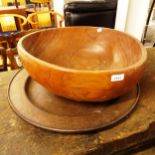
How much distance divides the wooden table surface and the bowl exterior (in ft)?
0.28

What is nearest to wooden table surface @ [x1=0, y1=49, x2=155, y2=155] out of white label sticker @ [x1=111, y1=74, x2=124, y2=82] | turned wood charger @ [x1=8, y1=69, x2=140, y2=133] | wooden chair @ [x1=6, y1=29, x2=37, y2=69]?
turned wood charger @ [x1=8, y1=69, x2=140, y2=133]

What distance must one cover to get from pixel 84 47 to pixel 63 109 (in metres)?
0.28

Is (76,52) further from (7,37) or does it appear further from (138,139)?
(7,37)

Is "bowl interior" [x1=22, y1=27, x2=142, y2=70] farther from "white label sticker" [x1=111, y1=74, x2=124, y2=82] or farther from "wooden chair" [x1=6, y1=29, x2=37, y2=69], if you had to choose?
"wooden chair" [x1=6, y1=29, x2=37, y2=69]

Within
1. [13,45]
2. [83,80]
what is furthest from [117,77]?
[13,45]

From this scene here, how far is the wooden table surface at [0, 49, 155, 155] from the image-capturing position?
1.21ft

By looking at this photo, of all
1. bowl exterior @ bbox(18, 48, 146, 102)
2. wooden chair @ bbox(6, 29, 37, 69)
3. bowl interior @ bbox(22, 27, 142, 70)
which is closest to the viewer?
bowl exterior @ bbox(18, 48, 146, 102)

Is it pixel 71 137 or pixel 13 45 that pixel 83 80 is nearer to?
pixel 71 137

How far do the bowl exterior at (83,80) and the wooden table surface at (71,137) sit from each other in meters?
0.09

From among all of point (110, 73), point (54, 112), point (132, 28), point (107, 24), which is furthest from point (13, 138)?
point (107, 24)

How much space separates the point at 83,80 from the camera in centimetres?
36

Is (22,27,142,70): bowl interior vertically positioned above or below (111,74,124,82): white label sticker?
below

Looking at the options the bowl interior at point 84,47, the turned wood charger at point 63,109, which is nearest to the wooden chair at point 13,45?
the bowl interior at point 84,47

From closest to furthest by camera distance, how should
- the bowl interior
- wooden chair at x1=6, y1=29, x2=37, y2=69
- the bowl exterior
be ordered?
the bowl exterior, the bowl interior, wooden chair at x1=6, y1=29, x2=37, y2=69
